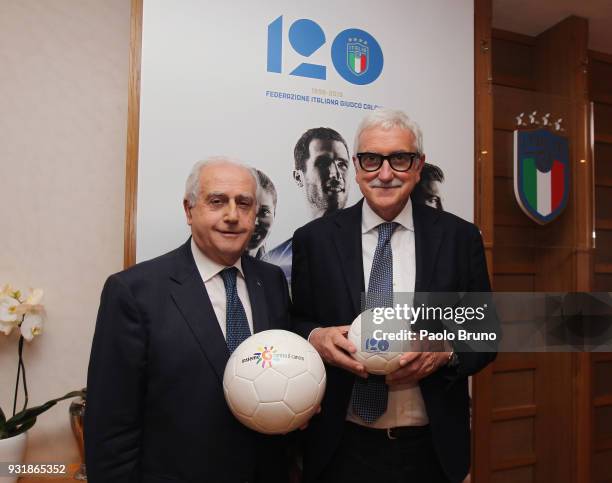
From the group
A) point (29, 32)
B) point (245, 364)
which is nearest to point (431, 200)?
point (245, 364)

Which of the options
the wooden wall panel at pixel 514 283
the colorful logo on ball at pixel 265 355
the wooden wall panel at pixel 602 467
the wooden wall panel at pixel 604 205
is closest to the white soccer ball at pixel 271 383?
the colorful logo on ball at pixel 265 355

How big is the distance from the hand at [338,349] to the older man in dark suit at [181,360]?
209 millimetres

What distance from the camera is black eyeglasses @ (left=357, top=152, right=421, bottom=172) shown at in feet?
5.14

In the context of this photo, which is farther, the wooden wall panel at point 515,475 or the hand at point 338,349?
the wooden wall panel at point 515,475

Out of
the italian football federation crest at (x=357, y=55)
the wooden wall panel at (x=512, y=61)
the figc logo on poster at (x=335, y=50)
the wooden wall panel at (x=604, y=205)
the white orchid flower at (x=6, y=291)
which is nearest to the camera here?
the white orchid flower at (x=6, y=291)

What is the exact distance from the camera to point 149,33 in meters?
1.80

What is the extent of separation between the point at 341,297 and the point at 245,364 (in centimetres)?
45

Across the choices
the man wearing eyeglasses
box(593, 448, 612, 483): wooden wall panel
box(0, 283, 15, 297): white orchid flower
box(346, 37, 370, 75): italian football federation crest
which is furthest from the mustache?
box(593, 448, 612, 483): wooden wall panel

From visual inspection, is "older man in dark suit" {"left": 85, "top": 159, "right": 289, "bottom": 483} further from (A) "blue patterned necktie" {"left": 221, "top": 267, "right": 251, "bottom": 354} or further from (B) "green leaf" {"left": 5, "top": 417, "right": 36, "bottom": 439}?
(B) "green leaf" {"left": 5, "top": 417, "right": 36, "bottom": 439}

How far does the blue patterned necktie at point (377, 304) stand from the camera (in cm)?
→ 147

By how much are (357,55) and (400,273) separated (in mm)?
1163

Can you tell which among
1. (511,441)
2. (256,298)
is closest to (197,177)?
(256,298)

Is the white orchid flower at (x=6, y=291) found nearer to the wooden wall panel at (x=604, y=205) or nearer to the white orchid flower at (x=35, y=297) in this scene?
the white orchid flower at (x=35, y=297)

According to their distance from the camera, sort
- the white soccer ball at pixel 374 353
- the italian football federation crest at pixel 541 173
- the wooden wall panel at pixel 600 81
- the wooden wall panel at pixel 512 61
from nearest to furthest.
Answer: the white soccer ball at pixel 374 353 → the italian football federation crest at pixel 541 173 → the wooden wall panel at pixel 512 61 → the wooden wall panel at pixel 600 81
